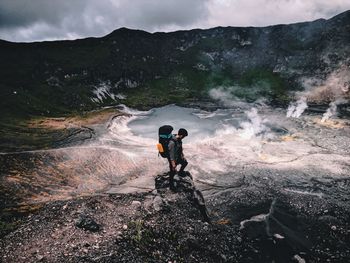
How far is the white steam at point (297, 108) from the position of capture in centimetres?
4577

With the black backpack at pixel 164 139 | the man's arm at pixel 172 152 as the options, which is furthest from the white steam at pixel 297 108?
the black backpack at pixel 164 139

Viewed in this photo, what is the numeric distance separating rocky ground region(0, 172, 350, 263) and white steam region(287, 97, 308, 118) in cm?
2927

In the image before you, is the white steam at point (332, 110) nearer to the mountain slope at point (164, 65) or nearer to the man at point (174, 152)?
the mountain slope at point (164, 65)

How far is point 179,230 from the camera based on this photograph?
12750 mm

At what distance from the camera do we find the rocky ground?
1123cm

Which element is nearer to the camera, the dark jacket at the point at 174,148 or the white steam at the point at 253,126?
the dark jacket at the point at 174,148

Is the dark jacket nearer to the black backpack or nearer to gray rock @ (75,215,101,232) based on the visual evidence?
the black backpack

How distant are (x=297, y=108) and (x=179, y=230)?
4275 cm

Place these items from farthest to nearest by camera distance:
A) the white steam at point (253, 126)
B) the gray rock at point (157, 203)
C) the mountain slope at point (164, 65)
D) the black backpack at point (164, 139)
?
the mountain slope at point (164, 65) < the white steam at point (253, 126) < the black backpack at point (164, 139) < the gray rock at point (157, 203)

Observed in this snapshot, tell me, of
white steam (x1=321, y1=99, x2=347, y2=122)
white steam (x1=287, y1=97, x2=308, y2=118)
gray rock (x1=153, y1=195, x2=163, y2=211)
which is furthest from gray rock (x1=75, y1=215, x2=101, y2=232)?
white steam (x1=287, y1=97, x2=308, y2=118)

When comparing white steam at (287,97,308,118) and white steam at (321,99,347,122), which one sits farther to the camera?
white steam at (287,97,308,118)

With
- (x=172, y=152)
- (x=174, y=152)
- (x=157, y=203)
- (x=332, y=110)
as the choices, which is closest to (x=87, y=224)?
(x=157, y=203)

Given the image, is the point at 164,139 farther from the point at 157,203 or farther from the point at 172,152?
the point at 157,203

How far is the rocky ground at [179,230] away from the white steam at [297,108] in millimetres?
29274
